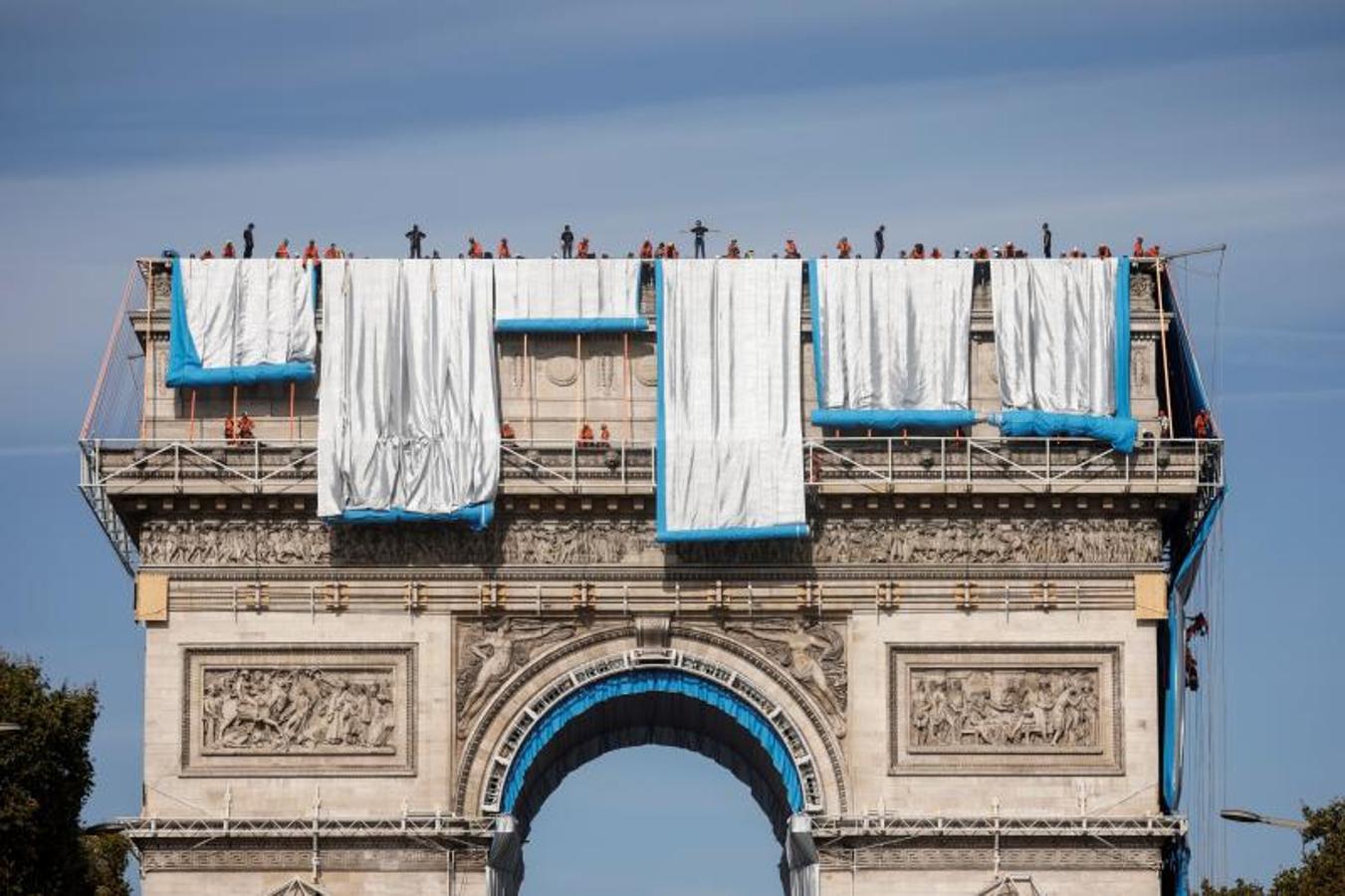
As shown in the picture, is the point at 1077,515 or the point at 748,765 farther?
the point at 748,765

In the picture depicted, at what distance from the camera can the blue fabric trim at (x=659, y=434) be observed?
78.2m

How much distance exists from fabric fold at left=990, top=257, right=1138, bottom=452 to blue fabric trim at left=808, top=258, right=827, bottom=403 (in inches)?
132

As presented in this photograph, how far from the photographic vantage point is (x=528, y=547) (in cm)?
7894

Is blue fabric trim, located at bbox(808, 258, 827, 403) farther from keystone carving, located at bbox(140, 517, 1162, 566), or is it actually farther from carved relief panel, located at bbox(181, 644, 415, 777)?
carved relief panel, located at bbox(181, 644, 415, 777)

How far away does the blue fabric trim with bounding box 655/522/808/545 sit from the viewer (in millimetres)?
78188

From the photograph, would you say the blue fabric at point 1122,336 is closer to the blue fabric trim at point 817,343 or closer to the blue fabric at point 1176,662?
the blue fabric at point 1176,662

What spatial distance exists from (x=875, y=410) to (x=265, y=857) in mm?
14312

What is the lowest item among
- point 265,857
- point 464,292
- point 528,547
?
point 265,857

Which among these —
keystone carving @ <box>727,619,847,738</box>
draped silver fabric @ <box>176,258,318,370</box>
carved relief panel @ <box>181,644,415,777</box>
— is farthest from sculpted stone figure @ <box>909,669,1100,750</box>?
draped silver fabric @ <box>176,258,318,370</box>

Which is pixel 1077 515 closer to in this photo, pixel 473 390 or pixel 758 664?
pixel 758 664

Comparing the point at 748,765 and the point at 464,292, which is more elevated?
the point at 464,292

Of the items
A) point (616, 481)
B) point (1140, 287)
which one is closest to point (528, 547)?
point (616, 481)

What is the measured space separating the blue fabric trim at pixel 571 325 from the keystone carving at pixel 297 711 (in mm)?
7099

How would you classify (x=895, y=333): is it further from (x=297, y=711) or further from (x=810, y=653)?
(x=297, y=711)
